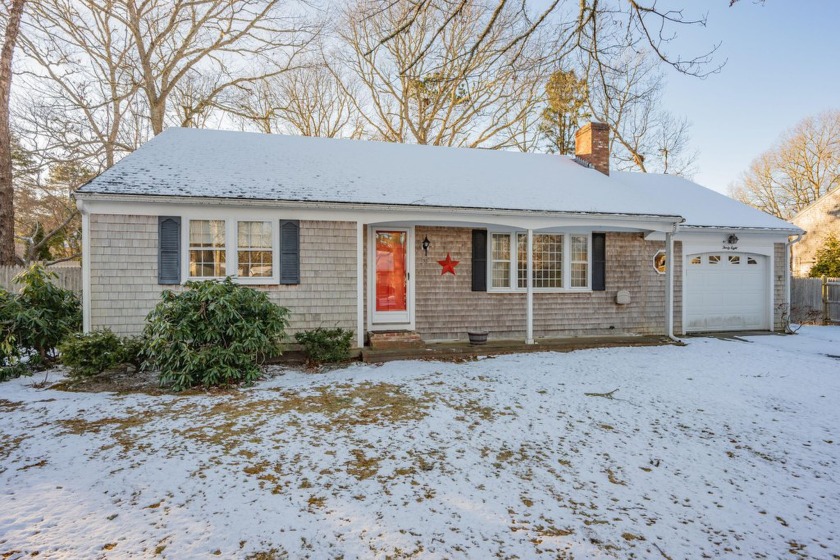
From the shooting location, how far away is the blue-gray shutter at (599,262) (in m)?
10.1

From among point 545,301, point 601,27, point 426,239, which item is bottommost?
point 545,301

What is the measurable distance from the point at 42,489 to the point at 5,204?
11.1m

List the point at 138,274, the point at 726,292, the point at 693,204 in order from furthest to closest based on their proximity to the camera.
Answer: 1. the point at 693,204
2. the point at 726,292
3. the point at 138,274

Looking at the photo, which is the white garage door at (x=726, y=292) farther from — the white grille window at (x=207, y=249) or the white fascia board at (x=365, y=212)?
the white grille window at (x=207, y=249)

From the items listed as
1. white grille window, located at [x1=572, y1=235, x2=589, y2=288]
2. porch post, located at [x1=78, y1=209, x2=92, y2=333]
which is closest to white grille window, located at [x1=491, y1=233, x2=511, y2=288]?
white grille window, located at [x1=572, y1=235, x2=589, y2=288]

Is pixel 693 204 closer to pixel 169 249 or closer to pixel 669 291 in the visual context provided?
pixel 669 291

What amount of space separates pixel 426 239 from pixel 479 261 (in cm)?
129

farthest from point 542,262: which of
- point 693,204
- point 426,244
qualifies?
point 693,204

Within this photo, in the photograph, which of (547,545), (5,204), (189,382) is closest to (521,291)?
(189,382)

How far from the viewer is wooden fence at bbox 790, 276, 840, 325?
1345 cm

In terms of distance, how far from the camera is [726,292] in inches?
444

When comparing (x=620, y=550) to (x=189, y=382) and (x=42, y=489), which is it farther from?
(x=189, y=382)

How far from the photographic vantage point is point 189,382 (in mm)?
6086

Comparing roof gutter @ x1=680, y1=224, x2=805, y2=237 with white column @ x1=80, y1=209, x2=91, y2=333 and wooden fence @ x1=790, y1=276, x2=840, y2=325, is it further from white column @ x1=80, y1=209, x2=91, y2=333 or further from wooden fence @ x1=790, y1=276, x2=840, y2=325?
white column @ x1=80, y1=209, x2=91, y2=333
